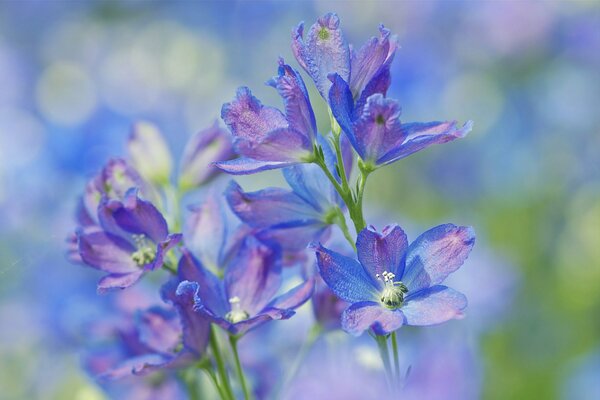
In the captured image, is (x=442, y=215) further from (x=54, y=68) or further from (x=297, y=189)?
(x=54, y=68)

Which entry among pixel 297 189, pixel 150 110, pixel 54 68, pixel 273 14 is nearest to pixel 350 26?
pixel 273 14

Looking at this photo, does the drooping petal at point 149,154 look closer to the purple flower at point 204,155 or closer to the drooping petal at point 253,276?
the purple flower at point 204,155

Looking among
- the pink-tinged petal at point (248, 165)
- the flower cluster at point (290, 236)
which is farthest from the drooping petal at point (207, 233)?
the pink-tinged petal at point (248, 165)

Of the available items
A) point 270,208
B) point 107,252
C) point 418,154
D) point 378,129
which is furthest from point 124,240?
point 418,154

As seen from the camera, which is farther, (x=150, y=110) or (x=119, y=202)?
(x=150, y=110)

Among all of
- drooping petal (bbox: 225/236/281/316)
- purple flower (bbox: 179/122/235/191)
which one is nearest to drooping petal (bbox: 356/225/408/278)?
drooping petal (bbox: 225/236/281/316)

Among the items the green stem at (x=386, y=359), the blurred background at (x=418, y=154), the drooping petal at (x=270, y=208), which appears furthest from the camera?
the blurred background at (x=418, y=154)

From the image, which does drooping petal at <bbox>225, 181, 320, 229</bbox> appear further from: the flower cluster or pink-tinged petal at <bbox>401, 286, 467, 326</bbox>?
pink-tinged petal at <bbox>401, 286, 467, 326</bbox>
